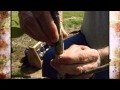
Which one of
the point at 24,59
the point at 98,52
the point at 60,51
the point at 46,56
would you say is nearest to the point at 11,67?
the point at 24,59

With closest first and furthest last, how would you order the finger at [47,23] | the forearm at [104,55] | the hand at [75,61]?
the finger at [47,23], the hand at [75,61], the forearm at [104,55]

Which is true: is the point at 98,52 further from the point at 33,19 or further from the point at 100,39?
the point at 33,19

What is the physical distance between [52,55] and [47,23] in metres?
0.29

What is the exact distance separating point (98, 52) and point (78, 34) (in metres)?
0.13

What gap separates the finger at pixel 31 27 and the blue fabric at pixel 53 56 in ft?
0.51

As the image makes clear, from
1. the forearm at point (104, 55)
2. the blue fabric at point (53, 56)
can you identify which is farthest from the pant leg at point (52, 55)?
the forearm at point (104, 55)

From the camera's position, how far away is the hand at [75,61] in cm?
140

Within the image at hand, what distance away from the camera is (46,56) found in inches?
61.4

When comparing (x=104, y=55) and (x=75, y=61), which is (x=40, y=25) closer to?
(x=75, y=61)

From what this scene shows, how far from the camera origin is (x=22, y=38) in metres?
1.52

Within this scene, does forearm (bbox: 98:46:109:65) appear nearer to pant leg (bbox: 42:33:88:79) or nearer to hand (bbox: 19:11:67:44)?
pant leg (bbox: 42:33:88:79)

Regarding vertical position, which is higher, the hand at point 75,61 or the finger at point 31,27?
the finger at point 31,27

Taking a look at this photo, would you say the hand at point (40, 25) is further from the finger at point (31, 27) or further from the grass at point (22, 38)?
the grass at point (22, 38)

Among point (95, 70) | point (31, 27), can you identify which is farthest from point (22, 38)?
point (95, 70)
